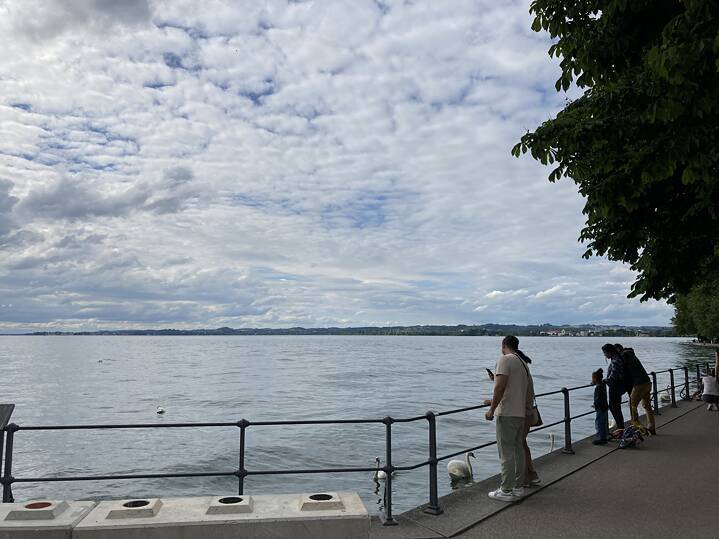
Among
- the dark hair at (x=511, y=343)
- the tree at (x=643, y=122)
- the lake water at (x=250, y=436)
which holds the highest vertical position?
the tree at (x=643, y=122)

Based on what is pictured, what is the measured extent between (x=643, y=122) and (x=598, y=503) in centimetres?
444

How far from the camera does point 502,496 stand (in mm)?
Answer: 7363

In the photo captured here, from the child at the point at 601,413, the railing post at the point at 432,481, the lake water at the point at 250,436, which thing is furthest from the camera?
the lake water at the point at 250,436

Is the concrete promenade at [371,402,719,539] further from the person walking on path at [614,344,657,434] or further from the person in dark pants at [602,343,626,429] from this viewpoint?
the person walking on path at [614,344,657,434]

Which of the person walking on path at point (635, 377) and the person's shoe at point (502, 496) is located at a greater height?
the person walking on path at point (635, 377)

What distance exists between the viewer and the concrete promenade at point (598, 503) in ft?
20.6

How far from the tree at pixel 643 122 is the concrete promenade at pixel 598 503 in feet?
12.1

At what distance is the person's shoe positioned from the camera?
7.32 meters

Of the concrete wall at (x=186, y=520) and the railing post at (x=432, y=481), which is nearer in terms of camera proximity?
the concrete wall at (x=186, y=520)

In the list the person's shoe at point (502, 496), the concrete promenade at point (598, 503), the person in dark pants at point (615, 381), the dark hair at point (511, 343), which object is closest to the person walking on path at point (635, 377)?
the person in dark pants at point (615, 381)

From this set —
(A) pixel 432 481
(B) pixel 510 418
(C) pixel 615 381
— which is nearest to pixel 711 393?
(C) pixel 615 381

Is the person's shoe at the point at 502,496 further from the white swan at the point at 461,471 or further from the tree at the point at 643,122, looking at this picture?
the white swan at the point at 461,471

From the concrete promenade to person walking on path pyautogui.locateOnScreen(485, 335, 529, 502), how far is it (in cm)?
23

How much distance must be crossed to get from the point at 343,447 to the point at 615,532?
17.4 meters
